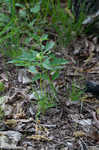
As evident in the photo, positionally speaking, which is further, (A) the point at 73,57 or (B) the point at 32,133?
(A) the point at 73,57

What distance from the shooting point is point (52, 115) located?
133cm

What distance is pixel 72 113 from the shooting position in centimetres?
136

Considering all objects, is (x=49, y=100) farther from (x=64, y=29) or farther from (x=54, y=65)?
(x=64, y=29)

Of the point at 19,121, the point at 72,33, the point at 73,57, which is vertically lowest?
the point at 19,121

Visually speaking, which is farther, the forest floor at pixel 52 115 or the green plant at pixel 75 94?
the green plant at pixel 75 94

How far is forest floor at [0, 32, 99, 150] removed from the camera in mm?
1153

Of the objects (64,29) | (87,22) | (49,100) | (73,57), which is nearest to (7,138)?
(49,100)

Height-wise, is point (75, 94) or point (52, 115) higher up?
point (75, 94)

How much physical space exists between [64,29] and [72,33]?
0.11 metres

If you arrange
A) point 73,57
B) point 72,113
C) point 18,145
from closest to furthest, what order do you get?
point 18,145 < point 72,113 < point 73,57

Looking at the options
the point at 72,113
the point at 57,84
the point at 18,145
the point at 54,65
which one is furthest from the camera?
the point at 57,84

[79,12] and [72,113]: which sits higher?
[79,12]

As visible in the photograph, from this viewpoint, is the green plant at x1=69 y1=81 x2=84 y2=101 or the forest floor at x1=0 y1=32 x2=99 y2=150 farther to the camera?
the green plant at x1=69 y1=81 x2=84 y2=101

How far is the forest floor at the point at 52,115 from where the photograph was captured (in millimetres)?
1153
